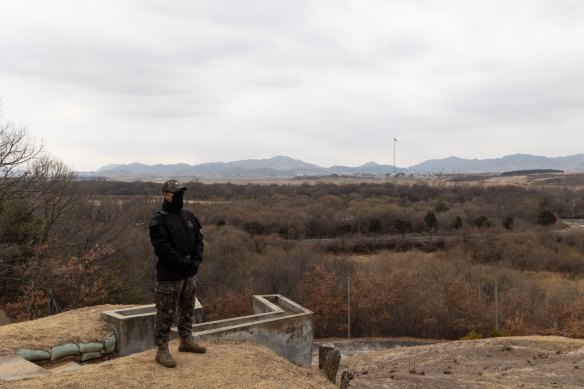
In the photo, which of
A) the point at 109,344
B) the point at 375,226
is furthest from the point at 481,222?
the point at 109,344

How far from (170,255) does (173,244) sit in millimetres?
184

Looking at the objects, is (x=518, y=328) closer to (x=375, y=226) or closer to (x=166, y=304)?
(x=166, y=304)

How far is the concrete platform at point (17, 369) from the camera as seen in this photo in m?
6.29

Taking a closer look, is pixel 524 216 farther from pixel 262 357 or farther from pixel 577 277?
pixel 262 357

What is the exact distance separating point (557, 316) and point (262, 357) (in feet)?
64.5

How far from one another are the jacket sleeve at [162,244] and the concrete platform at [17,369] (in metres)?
2.29

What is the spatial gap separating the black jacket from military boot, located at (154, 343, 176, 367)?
35.0 inches

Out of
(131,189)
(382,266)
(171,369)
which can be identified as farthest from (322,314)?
(131,189)

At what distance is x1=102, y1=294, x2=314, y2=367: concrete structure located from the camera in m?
8.49

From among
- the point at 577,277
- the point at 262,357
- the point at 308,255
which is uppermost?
the point at 262,357

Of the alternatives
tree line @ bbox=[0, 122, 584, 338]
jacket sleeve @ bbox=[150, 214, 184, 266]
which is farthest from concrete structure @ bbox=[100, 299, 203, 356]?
tree line @ bbox=[0, 122, 584, 338]

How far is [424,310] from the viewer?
78.8ft

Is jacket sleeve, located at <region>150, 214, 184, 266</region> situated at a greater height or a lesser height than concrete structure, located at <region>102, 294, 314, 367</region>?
greater

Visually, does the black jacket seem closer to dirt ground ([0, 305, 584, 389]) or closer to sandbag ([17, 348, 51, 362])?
dirt ground ([0, 305, 584, 389])
